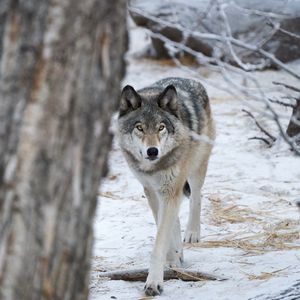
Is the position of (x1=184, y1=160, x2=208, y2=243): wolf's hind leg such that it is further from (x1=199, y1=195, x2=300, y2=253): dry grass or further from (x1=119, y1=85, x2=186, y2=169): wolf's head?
(x1=119, y1=85, x2=186, y2=169): wolf's head

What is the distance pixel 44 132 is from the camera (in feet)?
7.37

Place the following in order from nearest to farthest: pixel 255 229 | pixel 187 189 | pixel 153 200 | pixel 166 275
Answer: pixel 166 275 → pixel 153 200 → pixel 187 189 → pixel 255 229

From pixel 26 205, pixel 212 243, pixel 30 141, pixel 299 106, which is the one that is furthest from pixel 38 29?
pixel 299 106

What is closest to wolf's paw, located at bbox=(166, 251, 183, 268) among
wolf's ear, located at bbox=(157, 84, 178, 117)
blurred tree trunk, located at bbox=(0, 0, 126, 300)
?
wolf's ear, located at bbox=(157, 84, 178, 117)

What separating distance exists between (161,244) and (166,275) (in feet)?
0.97

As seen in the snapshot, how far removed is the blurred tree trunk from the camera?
222 centimetres

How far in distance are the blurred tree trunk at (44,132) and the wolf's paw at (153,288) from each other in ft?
9.90

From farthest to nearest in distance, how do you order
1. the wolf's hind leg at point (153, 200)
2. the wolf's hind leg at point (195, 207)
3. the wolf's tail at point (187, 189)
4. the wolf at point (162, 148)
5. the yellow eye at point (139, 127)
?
the wolf's hind leg at point (195, 207)
the wolf's tail at point (187, 189)
the wolf's hind leg at point (153, 200)
the yellow eye at point (139, 127)
the wolf at point (162, 148)

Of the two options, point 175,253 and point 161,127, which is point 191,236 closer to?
point 175,253

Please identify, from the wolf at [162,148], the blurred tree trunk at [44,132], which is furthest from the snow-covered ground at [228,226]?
the blurred tree trunk at [44,132]

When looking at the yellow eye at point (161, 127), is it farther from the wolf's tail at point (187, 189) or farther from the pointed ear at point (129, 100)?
the wolf's tail at point (187, 189)

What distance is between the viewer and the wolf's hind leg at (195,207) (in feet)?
21.5

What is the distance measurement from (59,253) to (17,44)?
609 millimetres

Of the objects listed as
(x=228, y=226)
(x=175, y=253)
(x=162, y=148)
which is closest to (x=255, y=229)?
(x=228, y=226)
